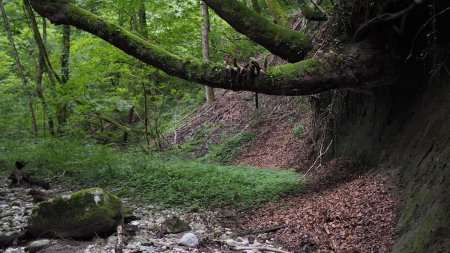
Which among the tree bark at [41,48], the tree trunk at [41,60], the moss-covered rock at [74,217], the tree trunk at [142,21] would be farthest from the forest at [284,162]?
the tree bark at [41,48]

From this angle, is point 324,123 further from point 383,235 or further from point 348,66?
point 383,235

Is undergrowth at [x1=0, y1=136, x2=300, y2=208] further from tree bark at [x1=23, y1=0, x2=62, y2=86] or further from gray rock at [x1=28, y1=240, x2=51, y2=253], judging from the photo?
tree bark at [x1=23, y1=0, x2=62, y2=86]

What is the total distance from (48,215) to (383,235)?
176 inches

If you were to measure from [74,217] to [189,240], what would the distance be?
1.64 m

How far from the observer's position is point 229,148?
560 inches

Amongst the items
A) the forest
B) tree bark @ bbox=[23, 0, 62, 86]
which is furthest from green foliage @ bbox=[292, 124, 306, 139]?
tree bark @ bbox=[23, 0, 62, 86]

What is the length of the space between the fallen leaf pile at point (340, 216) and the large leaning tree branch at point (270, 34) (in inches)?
93.2

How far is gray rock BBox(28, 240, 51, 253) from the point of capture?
5.34 meters

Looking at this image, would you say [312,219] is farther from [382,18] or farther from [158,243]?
[382,18]

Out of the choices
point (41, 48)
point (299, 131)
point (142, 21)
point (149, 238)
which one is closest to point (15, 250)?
Answer: point (149, 238)

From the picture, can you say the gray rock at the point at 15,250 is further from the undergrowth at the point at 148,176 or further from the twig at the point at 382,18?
the twig at the point at 382,18

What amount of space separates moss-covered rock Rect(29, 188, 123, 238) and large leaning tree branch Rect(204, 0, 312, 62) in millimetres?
4097

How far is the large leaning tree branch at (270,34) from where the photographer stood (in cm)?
761

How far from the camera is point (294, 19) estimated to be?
52.2 feet
